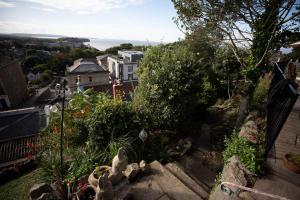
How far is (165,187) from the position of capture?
3318 millimetres

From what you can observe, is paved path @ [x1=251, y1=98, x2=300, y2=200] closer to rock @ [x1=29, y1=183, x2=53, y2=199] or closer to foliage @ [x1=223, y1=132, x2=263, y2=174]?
foliage @ [x1=223, y1=132, x2=263, y2=174]

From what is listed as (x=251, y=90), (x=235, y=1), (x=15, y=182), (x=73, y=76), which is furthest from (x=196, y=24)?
(x=73, y=76)

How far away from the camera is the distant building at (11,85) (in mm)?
22500

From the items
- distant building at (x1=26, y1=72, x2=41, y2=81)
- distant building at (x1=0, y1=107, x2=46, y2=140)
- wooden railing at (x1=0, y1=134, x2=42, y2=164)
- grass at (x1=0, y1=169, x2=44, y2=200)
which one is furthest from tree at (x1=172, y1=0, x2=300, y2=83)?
distant building at (x1=26, y1=72, x2=41, y2=81)

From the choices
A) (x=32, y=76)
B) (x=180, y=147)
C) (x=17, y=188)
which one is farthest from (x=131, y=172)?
(x=32, y=76)

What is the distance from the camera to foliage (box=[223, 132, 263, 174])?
296 cm

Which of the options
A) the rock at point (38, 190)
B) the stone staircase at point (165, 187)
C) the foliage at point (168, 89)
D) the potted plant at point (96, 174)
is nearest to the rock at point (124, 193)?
the stone staircase at point (165, 187)

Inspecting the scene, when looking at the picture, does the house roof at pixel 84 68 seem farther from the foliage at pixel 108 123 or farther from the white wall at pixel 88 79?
the foliage at pixel 108 123

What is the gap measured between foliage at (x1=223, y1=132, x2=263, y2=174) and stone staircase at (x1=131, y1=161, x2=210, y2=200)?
3.44 ft

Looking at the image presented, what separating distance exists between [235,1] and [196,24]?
66.0 inches

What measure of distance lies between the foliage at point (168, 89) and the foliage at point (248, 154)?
2.41 m

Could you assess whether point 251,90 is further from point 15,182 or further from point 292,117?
point 15,182

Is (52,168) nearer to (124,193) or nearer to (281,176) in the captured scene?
(124,193)

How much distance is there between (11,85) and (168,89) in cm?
2945
